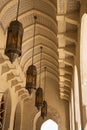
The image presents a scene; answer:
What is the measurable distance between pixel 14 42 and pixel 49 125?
12145 mm

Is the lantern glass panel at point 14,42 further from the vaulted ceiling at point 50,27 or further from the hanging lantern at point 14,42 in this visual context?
the vaulted ceiling at point 50,27

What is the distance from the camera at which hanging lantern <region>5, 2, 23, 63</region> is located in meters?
4.50

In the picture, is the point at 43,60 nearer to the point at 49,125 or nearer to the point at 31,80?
the point at 49,125

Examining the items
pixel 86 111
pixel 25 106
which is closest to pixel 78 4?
pixel 86 111

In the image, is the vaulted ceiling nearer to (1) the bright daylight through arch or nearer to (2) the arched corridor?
(2) the arched corridor

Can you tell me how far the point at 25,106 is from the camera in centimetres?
1480

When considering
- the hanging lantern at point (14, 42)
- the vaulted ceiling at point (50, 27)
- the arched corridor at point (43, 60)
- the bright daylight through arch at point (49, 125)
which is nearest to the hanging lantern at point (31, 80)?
the arched corridor at point (43, 60)

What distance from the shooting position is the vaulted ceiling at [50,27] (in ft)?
19.6

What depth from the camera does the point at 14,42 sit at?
15.1 ft

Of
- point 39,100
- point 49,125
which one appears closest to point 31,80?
point 39,100

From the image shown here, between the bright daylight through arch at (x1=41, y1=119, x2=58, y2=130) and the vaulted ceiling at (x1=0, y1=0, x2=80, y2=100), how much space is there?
376 cm

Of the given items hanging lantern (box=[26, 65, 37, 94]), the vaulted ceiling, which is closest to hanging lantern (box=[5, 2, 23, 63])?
the vaulted ceiling

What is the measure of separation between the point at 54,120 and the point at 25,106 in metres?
2.34

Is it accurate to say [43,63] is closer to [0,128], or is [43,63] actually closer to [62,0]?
[0,128]
